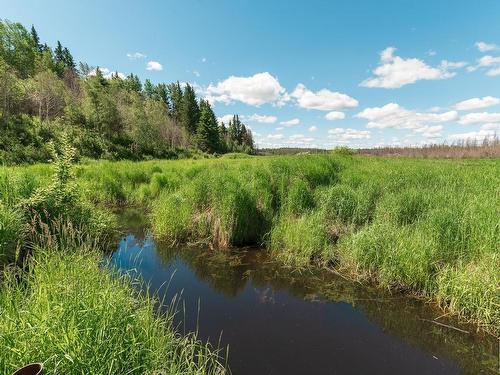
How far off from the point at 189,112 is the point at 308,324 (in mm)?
66155

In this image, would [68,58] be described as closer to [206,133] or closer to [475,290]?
[206,133]

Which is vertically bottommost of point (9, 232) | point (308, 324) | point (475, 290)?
point (308, 324)

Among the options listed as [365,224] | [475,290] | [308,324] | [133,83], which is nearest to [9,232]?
[308,324]

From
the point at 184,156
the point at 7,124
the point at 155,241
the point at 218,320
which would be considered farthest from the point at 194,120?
the point at 218,320

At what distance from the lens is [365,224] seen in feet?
25.7

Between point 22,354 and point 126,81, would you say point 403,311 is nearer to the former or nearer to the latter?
point 22,354

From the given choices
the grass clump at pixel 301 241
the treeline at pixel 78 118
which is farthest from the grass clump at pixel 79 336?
the treeline at pixel 78 118

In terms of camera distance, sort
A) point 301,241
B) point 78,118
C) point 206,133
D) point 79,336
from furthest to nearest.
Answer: point 206,133, point 78,118, point 301,241, point 79,336

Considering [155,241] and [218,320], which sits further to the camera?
[155,241]

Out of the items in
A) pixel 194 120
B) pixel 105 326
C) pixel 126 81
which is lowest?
pixel 105 326

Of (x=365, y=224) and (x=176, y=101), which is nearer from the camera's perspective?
(x=365, y=224)

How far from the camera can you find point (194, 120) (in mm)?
67438

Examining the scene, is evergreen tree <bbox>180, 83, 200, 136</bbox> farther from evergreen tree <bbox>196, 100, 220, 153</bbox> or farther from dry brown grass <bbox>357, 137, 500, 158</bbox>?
dry brown grass <bbox>357, 137, 500, 158</bbox>

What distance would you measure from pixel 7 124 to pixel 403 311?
38.5 metres
